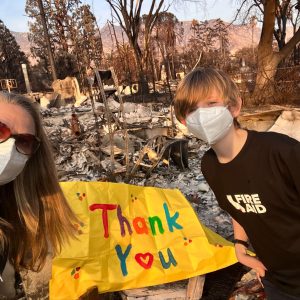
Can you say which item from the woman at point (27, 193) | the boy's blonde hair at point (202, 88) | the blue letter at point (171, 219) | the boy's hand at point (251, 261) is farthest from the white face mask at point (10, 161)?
the blue letter at point (171, 219)

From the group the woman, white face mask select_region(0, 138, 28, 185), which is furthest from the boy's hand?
white face mask select_region(0, 138, 28, 185)

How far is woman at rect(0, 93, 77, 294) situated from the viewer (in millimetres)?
1434

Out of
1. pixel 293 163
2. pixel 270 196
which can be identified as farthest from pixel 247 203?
pixel 293 163

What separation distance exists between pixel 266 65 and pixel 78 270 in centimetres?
1157

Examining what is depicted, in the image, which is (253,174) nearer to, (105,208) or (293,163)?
(293,163)

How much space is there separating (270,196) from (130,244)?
1.66m

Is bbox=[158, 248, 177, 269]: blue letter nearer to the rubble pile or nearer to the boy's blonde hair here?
the rubble pile

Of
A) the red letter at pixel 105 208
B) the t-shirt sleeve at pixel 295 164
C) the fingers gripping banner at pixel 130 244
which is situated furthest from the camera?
the red letter at pixel 105 208

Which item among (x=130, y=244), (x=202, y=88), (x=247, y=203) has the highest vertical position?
(x=202, y=88)

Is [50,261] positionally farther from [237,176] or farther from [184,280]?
[237,176]

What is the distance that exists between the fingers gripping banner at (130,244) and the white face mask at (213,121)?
49.0 inches

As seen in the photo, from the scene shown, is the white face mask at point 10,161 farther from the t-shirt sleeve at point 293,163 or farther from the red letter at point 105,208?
the red letter at point 105,208

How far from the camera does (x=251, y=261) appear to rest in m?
1.69

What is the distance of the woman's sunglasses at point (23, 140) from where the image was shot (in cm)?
140
